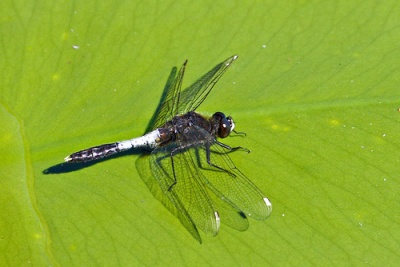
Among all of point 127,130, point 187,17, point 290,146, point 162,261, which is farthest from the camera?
point 187,17

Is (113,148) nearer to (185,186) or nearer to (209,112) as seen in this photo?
(185,186)

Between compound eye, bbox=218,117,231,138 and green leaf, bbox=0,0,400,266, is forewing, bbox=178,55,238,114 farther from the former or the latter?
compound eye, bbox=218,117,231,138

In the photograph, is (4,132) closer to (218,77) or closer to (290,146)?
(218,77)

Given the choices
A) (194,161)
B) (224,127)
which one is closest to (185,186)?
(194,161)

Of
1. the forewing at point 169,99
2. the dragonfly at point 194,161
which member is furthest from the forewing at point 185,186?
the forewing at point 169,99

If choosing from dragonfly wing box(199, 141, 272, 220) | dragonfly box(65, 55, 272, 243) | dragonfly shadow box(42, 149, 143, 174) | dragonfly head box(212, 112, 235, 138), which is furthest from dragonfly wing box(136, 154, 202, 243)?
dragonfly head box(212, 112, 235, 138)

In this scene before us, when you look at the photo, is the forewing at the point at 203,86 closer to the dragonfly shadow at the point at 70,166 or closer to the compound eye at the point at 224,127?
the compound eye at the point at 224,127

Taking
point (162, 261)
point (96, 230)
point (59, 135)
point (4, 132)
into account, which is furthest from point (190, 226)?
point (4, 132)
